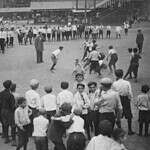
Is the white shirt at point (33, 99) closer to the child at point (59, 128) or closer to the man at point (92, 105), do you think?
the man at point (92, 105)

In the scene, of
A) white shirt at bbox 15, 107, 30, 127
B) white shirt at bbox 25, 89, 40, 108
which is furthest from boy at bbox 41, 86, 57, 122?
white shirt at bbox 15, 107, 30, 127

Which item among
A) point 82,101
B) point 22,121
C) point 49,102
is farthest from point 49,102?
point 22,121

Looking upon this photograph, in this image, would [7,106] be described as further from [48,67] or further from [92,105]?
[48,67]

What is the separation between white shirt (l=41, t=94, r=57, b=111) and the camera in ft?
31.6

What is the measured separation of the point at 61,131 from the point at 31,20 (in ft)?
155

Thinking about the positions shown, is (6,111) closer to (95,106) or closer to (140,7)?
(95,106)

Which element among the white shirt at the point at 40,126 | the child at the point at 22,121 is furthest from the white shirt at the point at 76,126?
the child at the point at 22,121

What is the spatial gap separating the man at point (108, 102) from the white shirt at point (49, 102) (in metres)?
1.45

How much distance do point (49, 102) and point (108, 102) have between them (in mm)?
1760

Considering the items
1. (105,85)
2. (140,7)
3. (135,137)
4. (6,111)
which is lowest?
(135,137)

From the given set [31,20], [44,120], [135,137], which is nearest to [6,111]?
[44,120]

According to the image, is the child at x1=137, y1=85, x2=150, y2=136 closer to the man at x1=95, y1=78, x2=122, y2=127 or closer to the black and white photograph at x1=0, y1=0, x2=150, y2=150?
the black and white photograph at x1=0, y1=0, x2=150, y2=150

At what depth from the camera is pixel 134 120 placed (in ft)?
→ 37.2

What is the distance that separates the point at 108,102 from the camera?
8.42 metres
